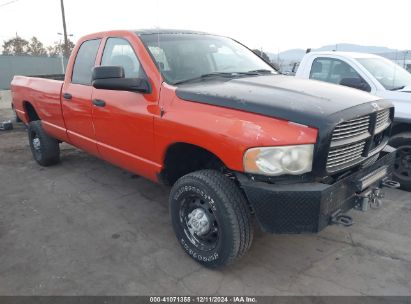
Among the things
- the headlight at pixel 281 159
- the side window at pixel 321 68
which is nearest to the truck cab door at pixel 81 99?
the headlight at pixel 281 159

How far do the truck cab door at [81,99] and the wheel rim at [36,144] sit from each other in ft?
4.35

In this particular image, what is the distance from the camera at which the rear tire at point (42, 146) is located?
5.56 meters

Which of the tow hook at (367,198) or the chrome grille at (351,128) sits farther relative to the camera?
the tow hook at (367,198)

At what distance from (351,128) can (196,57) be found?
5.56ft

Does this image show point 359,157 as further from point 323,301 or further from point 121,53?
point 121,53

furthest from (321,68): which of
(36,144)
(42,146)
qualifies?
(36,144)

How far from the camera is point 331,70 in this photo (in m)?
5.46

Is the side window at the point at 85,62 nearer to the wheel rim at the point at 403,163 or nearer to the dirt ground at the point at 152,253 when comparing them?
the dirt ground at the point at 152,253

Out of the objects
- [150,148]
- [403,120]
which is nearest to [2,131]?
[150,148]

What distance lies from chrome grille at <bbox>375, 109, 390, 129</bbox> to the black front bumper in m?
0.71

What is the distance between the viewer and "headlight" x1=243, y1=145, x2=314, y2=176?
95.8 inches

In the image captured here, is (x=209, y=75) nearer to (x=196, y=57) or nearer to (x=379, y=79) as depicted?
Answer: (x=196, y=57)

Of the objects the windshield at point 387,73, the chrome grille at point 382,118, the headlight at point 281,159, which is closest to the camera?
the headlight at point 281,159

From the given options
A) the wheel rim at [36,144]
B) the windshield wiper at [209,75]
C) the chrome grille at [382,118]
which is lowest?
the wheel rim at [36,144]
